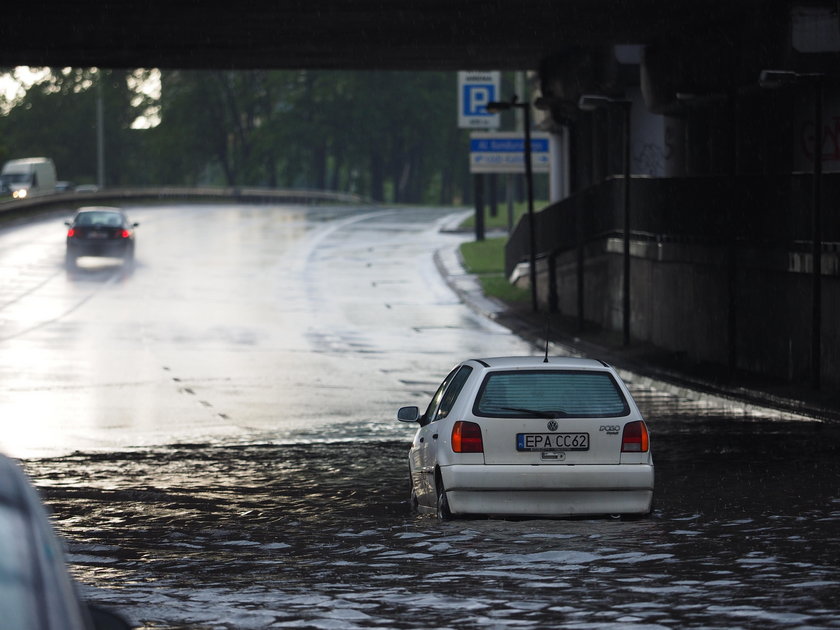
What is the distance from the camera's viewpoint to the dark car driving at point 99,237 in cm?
4906

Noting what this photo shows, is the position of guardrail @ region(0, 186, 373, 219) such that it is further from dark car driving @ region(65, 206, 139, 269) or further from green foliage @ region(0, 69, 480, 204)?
green foliage @ region(0, 69, 480, 204)

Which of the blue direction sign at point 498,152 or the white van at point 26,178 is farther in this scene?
the white van at point 26,178

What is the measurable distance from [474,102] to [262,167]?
292ft

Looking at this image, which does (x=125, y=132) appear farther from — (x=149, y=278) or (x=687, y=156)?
(x=687, y=156)

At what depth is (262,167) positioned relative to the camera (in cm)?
14612

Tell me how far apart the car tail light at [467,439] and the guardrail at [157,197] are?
57088 millimetres

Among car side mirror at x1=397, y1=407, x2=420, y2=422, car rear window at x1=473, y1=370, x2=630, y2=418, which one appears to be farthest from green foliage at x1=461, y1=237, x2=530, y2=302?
car rear window at x1=473, y1=370, x2=630, y2=418

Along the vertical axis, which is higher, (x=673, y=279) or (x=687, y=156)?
(x=687, y=156)

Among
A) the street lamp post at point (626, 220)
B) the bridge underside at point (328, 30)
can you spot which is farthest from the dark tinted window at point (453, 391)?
the street lamp post at point (626, 220)

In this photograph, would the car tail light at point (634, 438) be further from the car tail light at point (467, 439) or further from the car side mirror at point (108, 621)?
the car side mirror at point (108, 621)

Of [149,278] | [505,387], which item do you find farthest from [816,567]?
[149,278]

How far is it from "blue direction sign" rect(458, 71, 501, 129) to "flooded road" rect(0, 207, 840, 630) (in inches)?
908

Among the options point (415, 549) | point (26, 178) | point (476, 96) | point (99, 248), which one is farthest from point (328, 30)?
point (26, 178)

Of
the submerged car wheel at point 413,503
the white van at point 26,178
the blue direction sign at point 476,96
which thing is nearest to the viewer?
the submerged car wheel at point 413,503
